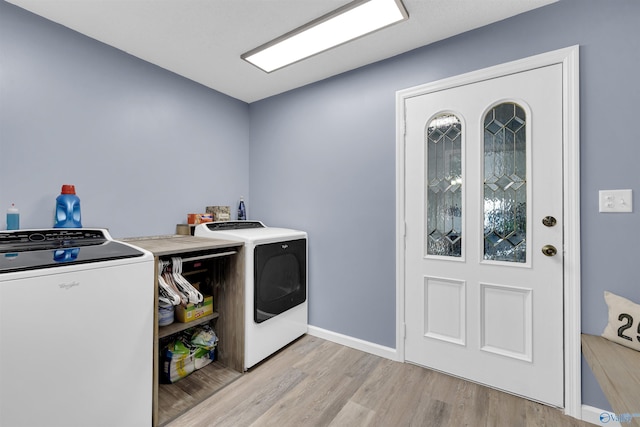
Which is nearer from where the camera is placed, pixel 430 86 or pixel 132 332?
pixel 132 332

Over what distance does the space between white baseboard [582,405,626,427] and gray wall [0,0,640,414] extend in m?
0.06

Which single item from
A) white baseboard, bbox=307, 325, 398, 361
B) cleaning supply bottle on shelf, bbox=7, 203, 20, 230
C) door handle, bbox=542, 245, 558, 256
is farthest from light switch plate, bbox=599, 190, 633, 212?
cleaning supply bottle on shelf, bbox=7, 203, 20, 230

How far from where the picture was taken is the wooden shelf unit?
1.73m

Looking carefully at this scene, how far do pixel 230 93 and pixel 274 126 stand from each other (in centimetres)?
53

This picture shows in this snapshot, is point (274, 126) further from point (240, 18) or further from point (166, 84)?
point (240, 18)

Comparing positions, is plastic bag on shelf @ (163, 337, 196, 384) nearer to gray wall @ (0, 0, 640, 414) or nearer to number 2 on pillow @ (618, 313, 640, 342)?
gray wall @ (0, 0, 640, 414)

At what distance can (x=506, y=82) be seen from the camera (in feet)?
5.78

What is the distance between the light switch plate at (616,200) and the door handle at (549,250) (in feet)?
0.96

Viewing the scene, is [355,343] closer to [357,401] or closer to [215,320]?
[357,401]

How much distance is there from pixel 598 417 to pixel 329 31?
2649 millimetres

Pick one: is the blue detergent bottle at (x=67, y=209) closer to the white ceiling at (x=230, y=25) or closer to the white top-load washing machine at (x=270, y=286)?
the white top-load washing machine at (x=270, y=286)

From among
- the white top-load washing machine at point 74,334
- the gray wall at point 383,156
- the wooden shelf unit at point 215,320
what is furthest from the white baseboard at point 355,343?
the white top-load washing machine at point 74,334

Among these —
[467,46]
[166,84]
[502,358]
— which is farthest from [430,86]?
[166,84]

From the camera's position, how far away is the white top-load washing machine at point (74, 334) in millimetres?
1026
